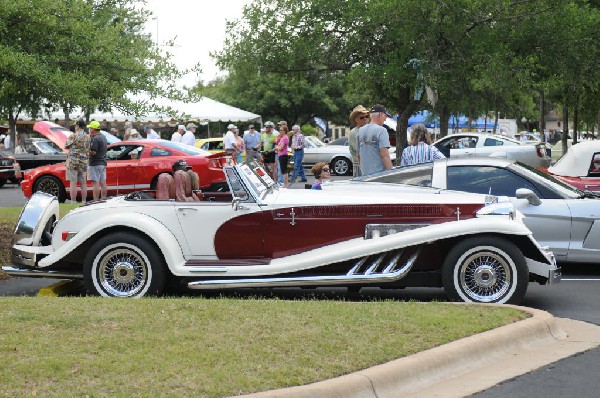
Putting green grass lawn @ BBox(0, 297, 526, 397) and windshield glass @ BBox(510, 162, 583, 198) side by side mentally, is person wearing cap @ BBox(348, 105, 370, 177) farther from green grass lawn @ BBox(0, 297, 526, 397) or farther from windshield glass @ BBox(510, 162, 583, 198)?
green grass lawn @ BBox(0, 297, 526, 397)

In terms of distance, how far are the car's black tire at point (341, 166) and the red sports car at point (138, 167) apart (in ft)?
41.8

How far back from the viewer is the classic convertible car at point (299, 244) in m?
9.23

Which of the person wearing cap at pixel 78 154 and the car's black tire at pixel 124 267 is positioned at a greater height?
the person wearing cap at pixel 78 154

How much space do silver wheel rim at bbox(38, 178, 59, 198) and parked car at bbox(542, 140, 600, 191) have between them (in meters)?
11.7

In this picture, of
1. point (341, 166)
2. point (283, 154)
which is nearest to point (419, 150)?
point (283, 154)

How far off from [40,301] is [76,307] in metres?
0.66

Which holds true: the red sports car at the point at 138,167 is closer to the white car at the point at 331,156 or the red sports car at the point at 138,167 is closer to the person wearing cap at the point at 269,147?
the person wearing cap at the point at 269,147

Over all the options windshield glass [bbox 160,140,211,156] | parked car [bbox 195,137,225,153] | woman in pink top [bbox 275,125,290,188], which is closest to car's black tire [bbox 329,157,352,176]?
parked car [bbox 195,137,225,153]

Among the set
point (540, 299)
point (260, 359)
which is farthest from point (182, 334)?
point (540, 299)

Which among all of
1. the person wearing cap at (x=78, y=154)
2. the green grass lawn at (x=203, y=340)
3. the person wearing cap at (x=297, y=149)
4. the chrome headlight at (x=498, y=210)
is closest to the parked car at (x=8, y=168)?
the person wearing cap at (x=297, y=149)

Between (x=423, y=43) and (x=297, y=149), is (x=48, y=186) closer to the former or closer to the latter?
(x=297, y=149)

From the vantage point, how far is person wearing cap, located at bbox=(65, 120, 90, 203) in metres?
19.6

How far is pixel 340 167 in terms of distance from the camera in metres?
34.3

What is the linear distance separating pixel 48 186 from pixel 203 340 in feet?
51.0
